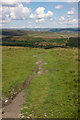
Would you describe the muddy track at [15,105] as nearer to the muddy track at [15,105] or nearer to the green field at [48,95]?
the muddy track at [15,105]

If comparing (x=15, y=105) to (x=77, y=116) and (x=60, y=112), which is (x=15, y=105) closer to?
(x=60, y=112)

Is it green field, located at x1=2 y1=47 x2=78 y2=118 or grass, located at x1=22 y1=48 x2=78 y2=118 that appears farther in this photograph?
green field, located at x1=2 y1=47 x2=78 y2=118

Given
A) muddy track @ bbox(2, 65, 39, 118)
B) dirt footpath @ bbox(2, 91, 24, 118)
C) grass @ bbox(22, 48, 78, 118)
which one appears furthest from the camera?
grass @ bbox(22, 48, 78, 118)

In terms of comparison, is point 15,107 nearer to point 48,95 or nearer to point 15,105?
point 15,105

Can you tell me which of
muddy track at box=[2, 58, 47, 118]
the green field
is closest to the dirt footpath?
muddy track at box=[2, 58, 47, 118]

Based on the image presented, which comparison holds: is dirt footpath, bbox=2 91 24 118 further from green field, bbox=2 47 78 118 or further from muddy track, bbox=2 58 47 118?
green field, bbox=2 47 78 118

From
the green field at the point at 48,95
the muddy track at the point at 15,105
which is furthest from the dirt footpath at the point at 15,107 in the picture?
the green field at the point at 48,95

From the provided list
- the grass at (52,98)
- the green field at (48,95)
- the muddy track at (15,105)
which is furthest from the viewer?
the green field at (48,95)

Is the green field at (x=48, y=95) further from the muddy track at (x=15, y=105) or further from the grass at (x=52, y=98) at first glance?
the muddy track at (x=15, y=105)

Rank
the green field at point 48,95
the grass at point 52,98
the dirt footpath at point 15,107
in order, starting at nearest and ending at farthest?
the dirt footpath at point 15,107
the grass at point 52,98
the green field at point 48,95

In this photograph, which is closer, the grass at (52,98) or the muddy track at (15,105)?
the muddy track at (15,105)

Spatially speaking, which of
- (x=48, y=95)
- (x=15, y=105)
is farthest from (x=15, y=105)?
(x=48, y=95)

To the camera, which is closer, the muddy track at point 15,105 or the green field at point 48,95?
the muddy track at point 15,105
